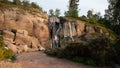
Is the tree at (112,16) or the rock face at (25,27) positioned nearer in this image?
the rock face at (25,27)

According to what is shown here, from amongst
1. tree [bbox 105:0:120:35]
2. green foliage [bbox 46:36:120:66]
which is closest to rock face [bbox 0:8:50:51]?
green foliage [bbox 46:36:120:66]

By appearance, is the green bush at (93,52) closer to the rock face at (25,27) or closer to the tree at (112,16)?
the rock face at (25,27)

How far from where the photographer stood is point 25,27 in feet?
127

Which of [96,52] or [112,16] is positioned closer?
[96,52]

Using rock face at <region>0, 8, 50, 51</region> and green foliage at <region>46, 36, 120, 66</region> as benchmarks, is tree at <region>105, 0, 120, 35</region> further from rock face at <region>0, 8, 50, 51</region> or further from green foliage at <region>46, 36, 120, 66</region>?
green foliage at <region>46, 36, 120, 66</region>

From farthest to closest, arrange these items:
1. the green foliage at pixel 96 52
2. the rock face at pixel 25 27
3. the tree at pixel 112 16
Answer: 1. the tree at pixel 112 16
2. the rock face at pixel 25 27
3. the green foliage at pixel 96 52

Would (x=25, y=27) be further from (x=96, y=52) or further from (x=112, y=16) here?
(x=112, y=16)

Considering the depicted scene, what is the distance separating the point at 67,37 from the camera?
4062 centimetres

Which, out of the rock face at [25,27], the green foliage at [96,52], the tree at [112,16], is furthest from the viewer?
the tree at [112,16]

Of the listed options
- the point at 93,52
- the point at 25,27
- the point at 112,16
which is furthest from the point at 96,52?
the point at 112,16

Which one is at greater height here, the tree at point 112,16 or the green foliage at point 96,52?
the tree at point 112,16

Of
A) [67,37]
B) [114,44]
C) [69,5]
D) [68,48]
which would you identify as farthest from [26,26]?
[69,5]

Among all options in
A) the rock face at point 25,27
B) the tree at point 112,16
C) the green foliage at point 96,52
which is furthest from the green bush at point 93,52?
the tree at point 112,16

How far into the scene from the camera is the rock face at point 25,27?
35509 mm
